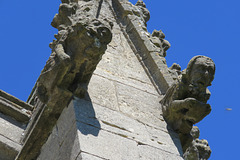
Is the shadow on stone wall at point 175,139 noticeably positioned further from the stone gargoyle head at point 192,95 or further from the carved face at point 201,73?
the carved face at point 201,73

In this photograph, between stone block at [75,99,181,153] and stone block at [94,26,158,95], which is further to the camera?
stone block at [94,26,158,95]

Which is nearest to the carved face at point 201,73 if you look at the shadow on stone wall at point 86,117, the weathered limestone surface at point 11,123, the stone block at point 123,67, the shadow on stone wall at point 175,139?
the shadow on stone wall at point 175,139

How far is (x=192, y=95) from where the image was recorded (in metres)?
5.00

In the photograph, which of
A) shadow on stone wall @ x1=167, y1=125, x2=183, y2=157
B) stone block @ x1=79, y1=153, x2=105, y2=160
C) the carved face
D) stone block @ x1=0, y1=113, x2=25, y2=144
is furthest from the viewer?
stone block @ x1=0, y1=113, x2=25, y2=144

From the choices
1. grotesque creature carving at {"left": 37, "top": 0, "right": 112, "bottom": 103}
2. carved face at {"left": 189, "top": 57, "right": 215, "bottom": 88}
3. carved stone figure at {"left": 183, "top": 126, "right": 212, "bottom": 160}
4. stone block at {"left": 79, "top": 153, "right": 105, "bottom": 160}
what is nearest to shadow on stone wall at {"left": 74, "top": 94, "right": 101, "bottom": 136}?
grotesque creature carving at {"left": 37, "top": 0, "right": 112, "bottom": 103}

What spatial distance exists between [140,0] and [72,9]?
1.66 m

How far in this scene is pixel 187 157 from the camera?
5547 mm

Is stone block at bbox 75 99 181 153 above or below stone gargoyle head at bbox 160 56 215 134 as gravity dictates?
below

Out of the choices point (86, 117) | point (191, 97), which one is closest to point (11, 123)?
point (86, 117)

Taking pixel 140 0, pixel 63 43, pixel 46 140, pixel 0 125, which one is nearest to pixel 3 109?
pixel 0 125

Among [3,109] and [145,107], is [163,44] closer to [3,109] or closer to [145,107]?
[145,107]

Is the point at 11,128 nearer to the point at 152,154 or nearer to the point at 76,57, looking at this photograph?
the point at 76,57

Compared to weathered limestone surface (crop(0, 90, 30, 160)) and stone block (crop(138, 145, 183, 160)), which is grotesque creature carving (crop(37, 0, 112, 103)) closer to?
stone block (crop(138, 145, 183, 160))

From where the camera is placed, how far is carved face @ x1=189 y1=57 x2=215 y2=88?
4961mm
